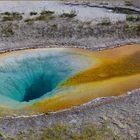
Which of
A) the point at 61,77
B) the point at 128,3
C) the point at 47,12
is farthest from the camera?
the point at 128,3

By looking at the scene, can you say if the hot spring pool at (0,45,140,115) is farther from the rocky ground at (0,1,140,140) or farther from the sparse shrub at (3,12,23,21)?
the sparse shrub at (3,12,23,21)

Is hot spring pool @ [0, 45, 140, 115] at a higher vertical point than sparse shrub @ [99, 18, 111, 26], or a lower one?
lower

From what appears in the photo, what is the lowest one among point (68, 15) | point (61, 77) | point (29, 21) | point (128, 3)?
point (61, 77)

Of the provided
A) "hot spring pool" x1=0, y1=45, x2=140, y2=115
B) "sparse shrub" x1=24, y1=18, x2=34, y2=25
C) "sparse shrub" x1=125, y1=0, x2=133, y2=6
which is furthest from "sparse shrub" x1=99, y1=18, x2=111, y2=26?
"sparse shrub" x1=125, y1=0, x2=133, y2=6

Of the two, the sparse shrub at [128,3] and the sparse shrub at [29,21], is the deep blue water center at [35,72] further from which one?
the sparse shrub at [128,3]

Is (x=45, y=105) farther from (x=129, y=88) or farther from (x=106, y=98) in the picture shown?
(x=129, y=88)

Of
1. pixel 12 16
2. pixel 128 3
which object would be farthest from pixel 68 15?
pixel 128 3

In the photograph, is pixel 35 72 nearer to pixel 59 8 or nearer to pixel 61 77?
pixel 61 77

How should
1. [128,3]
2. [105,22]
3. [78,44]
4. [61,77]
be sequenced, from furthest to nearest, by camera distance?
[128,3]
[105,22]
[78,44]
[61,77]
